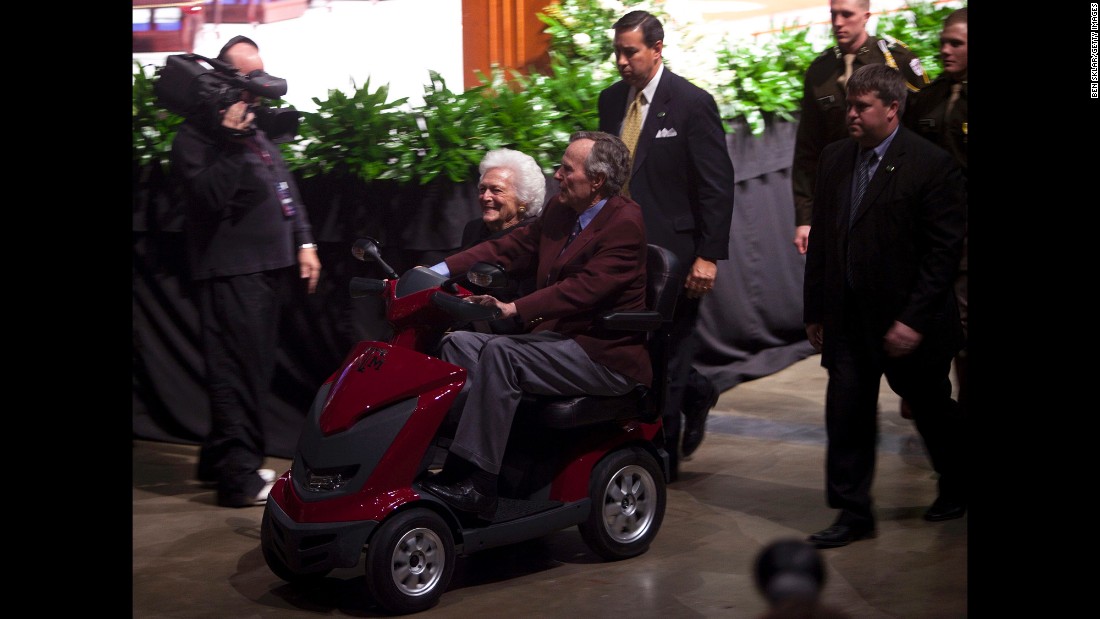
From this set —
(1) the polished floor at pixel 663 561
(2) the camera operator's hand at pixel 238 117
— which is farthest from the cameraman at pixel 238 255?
(1) the polished floor at pixel 663 561

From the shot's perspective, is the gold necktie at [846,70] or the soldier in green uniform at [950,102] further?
the gold necktie at [846,70]

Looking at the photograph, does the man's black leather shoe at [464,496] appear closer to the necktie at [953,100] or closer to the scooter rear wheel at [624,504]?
the scooter rear wheel at [624,504]

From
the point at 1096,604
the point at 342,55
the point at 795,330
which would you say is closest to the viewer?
the point at 1096,604

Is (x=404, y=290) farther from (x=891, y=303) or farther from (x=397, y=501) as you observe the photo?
(x=891, y=303)

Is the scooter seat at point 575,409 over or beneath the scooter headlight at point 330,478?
over

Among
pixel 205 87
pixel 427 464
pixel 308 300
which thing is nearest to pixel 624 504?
pixel 427 464

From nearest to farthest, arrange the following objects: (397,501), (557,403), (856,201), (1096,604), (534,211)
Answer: (1096,604), (397,501), (557,403), (856,201), (534,211)

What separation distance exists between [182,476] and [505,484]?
6.09 feet

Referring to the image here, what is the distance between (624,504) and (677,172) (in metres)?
1.34

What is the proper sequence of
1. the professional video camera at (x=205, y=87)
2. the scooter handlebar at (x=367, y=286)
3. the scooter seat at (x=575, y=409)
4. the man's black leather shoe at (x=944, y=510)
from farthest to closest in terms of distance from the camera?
the professional video camera at (x=205, y=87) < the man's black leather shoe at (x=944, y=510) < the scooter handlebar at (x=367, y=286) < the scooter seat at (x=575, y=409)

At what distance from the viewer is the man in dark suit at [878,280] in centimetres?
407

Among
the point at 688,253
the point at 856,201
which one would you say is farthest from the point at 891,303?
the point at 688,253

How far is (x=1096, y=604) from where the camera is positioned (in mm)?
2910

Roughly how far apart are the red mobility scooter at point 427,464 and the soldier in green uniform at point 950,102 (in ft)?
4.27
